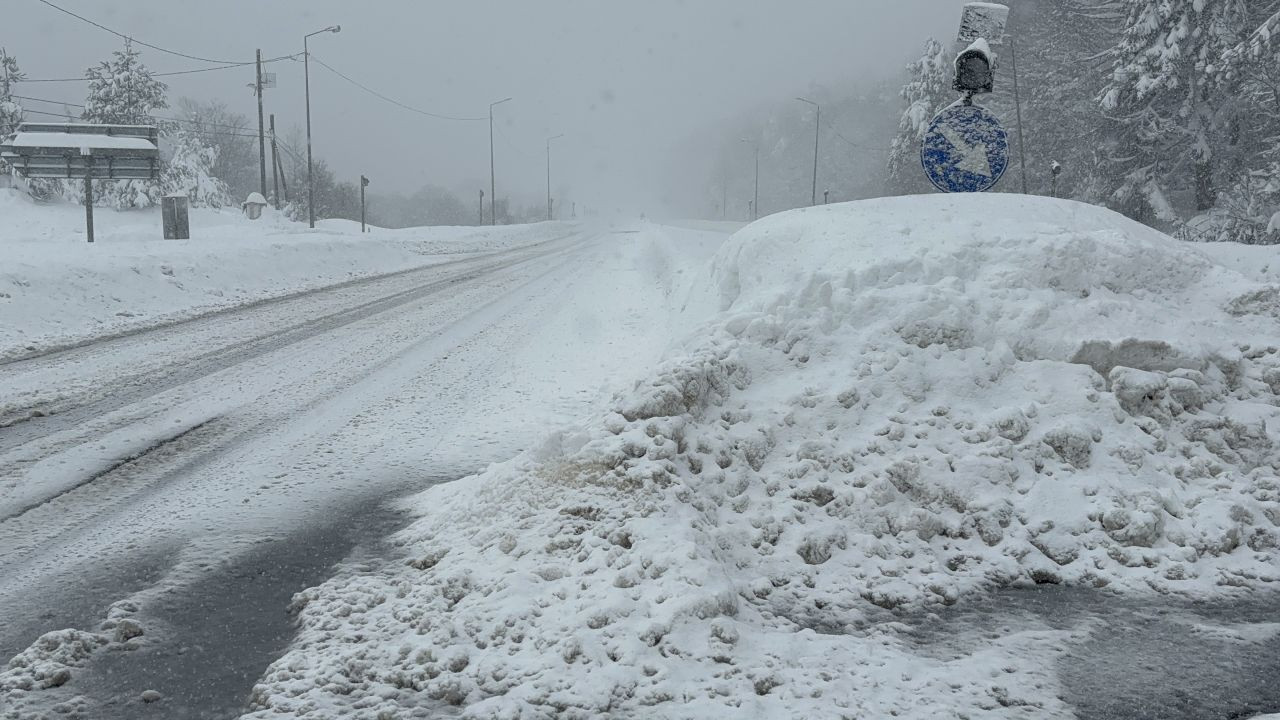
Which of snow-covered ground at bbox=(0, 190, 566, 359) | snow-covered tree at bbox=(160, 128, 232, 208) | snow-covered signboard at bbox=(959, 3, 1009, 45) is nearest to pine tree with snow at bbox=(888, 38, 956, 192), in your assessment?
snow-covered ground at bbox=(0, 190, 566, 359)

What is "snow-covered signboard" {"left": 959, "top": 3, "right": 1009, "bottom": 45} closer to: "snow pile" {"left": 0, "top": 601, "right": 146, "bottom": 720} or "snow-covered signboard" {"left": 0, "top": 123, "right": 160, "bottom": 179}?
"snow pile" {"left": 0, "top": 601, "right": 146, "bottom": 720}

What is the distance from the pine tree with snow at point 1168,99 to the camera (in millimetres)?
26531

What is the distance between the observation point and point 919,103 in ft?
163

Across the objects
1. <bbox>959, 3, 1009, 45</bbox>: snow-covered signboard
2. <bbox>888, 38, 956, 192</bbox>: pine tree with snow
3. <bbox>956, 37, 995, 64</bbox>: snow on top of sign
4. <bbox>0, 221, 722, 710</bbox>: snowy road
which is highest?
<bbox>888, 38, 956, 192</bbox>: pine tree with snow

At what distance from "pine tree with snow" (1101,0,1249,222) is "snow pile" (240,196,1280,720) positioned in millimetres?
25459

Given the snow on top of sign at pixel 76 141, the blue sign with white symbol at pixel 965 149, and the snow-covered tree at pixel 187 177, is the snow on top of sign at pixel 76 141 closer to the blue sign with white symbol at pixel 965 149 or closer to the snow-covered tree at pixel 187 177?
the blue sign with white symbol at pixel 965 149

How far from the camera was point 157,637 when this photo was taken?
3.24 m

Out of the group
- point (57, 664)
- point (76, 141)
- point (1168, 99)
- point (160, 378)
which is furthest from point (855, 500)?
point (1168, 99)

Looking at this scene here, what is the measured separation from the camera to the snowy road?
3.94m

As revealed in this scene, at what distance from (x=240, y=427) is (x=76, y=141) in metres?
25.0

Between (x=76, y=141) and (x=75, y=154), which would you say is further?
(x=76, y=141)

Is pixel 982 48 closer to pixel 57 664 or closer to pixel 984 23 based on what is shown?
pixel 984 23

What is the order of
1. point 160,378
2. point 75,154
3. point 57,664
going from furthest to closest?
point 75,154, point 160,378, point 57,664

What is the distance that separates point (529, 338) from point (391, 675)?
7.33 m
